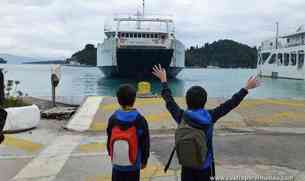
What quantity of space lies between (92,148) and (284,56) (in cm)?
7867

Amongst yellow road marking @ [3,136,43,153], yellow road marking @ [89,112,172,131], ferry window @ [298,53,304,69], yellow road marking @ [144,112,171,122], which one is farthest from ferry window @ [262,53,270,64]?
yellow road marking @ [3,136,43,153]

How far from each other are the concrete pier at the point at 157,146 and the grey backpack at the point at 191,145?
2.08 m

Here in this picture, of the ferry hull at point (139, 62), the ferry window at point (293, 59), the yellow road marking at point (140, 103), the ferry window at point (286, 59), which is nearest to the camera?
the yellow road marking at point (140, 103)

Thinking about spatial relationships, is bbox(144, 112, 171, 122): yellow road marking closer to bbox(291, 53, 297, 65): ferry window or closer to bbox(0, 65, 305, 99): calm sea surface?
bbox(0, 65, 305, 99): calm sea surface

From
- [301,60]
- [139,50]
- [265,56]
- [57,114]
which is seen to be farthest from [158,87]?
[265,56]

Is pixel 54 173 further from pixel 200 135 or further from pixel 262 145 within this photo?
pixel 262 145

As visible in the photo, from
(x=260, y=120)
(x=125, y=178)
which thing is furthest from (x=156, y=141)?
(x=125, y=178)

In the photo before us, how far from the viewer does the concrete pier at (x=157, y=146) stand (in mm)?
5961

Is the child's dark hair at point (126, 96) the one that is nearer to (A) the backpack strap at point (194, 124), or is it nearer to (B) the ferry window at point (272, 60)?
(A) the backpack strap at point (194, 124)

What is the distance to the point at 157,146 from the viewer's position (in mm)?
7742

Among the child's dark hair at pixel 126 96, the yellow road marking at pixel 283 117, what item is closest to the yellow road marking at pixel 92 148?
the child's dark hair at pixel 126 96

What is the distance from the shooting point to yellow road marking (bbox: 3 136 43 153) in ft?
25.6

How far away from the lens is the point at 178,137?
352 centimetres

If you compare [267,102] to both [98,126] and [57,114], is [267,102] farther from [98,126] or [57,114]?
[57,114]
